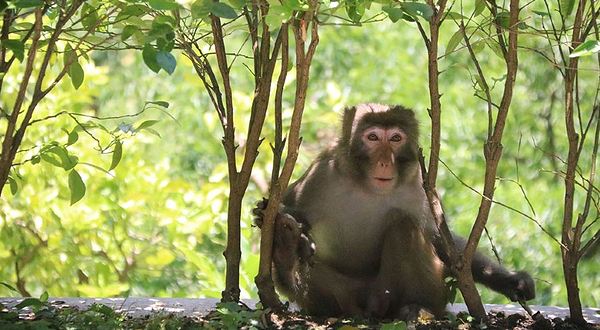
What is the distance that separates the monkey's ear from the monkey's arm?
60cm

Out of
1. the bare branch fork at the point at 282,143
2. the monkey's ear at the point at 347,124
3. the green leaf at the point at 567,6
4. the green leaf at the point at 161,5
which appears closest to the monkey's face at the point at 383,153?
the monkey's ear at the point at 347,124

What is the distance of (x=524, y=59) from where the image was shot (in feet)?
24.9

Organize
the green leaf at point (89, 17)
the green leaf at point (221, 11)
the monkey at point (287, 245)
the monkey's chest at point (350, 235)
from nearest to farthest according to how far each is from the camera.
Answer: the green leaf at point (221, 11)
the green leaf at point (89, 17)
the monkey at point (287, 245)
the monkey's chest at point (350, 235)

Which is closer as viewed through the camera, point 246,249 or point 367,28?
point 246,249

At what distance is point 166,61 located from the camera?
2184 millimetres

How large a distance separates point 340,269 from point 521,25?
150cm

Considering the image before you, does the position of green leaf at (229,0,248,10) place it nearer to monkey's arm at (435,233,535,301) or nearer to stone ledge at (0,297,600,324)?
stone ledge at (0,297,600,324)

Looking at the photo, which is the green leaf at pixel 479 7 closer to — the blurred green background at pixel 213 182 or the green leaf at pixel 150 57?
the blurred green background at pixel 213 182

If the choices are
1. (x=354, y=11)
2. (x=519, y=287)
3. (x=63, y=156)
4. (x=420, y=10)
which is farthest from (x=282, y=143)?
(x=519, y=287)

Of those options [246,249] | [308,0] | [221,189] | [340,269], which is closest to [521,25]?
[308,0]

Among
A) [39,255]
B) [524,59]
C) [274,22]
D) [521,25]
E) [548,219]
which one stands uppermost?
[524,59]

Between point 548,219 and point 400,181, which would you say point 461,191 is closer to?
point 548,219

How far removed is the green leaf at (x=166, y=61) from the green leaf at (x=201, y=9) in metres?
0.19

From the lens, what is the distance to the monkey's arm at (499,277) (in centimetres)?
366
